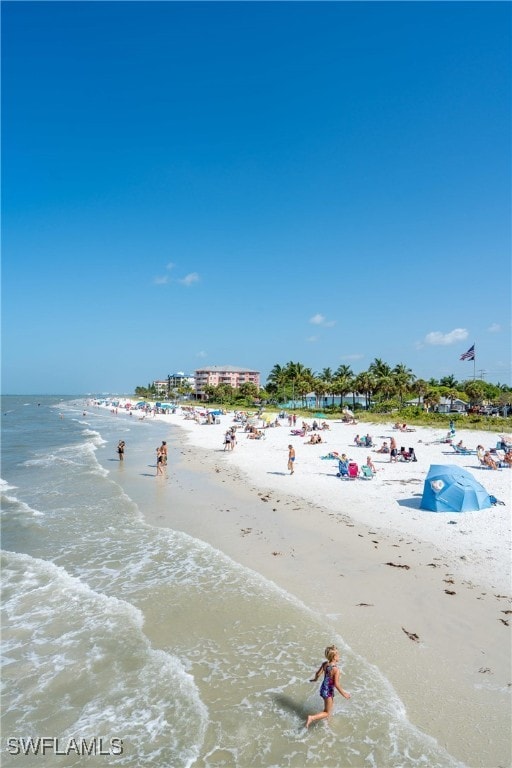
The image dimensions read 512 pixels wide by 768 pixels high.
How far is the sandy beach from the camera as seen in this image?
6035 millimetres

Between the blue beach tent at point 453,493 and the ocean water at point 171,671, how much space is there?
23.5ft

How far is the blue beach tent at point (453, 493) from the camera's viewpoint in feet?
46.1

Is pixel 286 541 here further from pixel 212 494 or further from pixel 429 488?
pixel 212 494

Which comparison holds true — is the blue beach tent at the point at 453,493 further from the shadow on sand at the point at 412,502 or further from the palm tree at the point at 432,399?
the palm tree at the point at 432,399

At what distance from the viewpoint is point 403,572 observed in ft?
33.0

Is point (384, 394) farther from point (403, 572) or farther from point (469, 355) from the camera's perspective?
point (403, 572)

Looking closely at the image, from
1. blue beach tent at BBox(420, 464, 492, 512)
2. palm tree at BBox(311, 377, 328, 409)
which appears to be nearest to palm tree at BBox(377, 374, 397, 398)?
palm tree at BBox(311, 377, 328, 409)

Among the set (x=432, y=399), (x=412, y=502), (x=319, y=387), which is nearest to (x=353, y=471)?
(x=412, y=502)

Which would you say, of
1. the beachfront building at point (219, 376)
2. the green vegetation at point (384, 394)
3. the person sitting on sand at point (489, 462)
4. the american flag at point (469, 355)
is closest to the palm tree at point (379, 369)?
the green vegetation at point (384, 394)

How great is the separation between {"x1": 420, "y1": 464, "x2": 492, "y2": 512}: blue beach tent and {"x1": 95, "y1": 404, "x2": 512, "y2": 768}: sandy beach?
15.9 inches

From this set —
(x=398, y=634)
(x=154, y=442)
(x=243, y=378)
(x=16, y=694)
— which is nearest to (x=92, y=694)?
(x=16, y=694)

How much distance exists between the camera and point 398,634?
7.58 meters

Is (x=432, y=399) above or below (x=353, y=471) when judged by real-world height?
above

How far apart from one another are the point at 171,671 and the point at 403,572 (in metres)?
5.72
